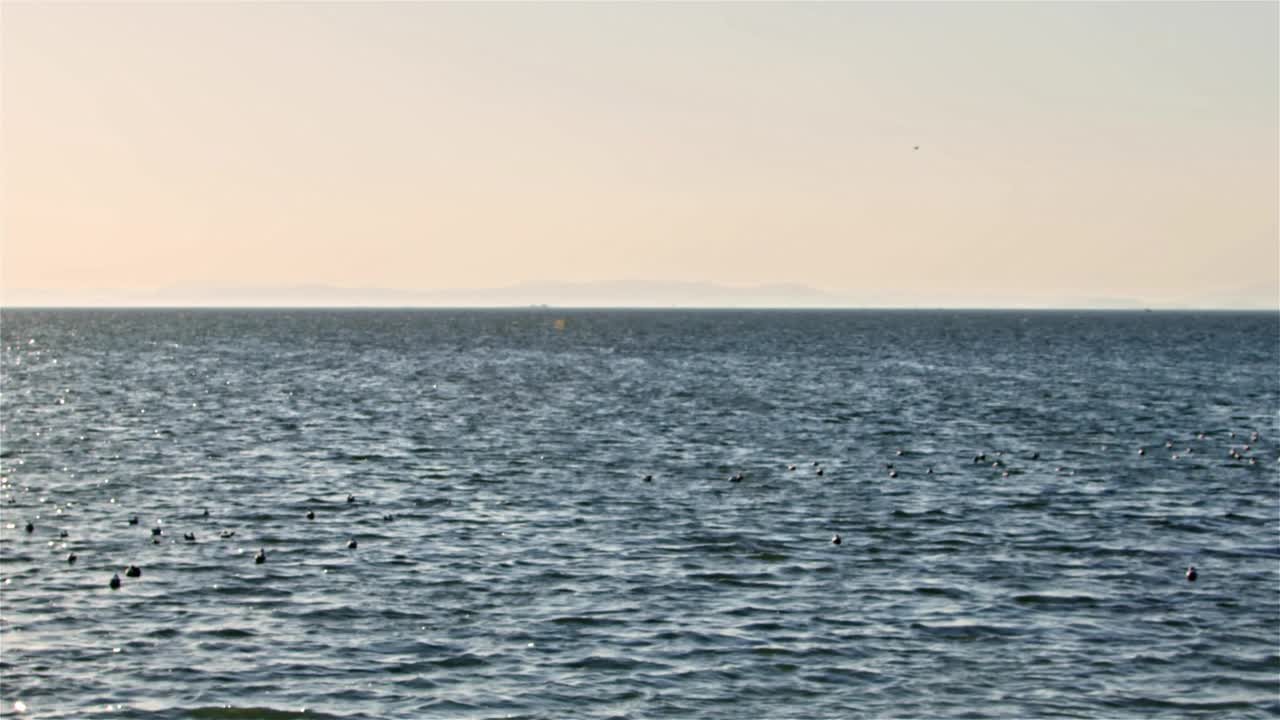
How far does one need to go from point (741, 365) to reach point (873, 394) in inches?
1443

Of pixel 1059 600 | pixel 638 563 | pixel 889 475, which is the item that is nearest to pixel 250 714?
→ pixel 638 563

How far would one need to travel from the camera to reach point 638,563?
30469mm

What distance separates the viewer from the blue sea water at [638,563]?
21781 mm

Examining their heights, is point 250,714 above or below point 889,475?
below

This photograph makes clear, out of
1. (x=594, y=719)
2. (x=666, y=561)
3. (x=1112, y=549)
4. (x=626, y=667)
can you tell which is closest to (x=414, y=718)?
(x=594, y=719)

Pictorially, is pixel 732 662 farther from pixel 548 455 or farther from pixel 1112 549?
pixel 548 455

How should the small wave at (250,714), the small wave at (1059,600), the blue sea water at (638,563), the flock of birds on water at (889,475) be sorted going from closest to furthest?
the small wave at (250,714)
the blue sea water at (638,563)
the small wave at (1059,600)
the flock of birds on water at (889,475)

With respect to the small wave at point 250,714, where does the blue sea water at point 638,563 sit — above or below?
above

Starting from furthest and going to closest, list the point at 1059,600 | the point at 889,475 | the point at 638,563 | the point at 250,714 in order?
the point at 889,475
the point at 638,563
the point at 1059,600
the point at 250,714

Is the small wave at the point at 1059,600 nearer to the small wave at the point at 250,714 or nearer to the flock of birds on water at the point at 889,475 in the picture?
the flock of birds on water at the point at 889,475

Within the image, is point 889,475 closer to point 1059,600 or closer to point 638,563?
point 638,563

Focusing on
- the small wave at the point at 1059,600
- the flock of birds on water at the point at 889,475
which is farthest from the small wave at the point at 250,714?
the small wave at the point at 1059,600

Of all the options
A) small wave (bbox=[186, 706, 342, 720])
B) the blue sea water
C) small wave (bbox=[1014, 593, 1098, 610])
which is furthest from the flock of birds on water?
small wave (bbox=[186, 706, 342, 720])

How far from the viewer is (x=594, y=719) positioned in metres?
20.3
